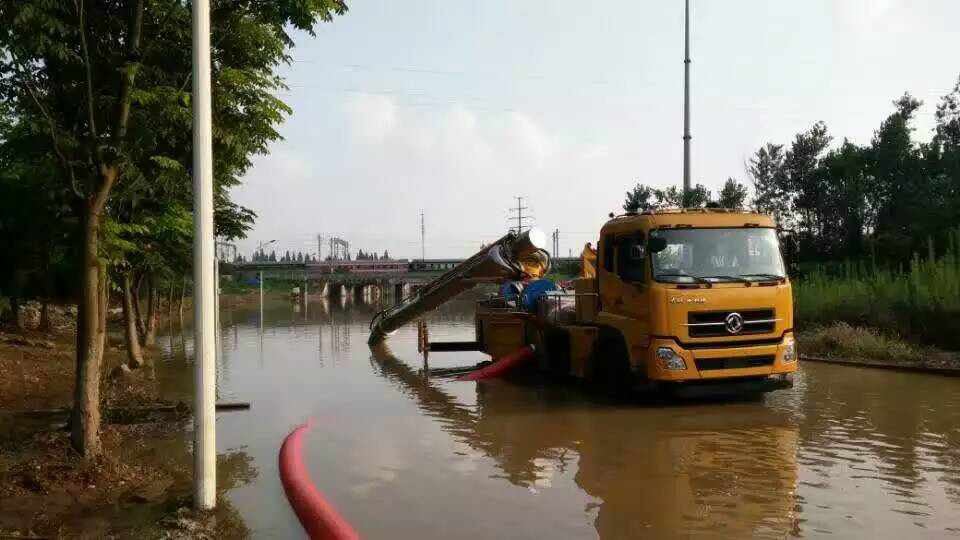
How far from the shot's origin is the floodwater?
612 cm

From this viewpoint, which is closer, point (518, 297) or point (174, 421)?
point (174, 421)

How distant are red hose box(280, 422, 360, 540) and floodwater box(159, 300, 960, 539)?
13 cm

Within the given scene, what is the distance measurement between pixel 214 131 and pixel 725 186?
30.4m

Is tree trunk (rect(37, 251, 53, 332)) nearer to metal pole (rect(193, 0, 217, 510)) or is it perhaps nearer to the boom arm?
the boom arm

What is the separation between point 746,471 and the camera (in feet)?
25.1

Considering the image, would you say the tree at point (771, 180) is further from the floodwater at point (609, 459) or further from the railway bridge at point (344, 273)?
the railway bridge at point (344, 273)

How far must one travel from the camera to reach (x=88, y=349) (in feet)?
24.8

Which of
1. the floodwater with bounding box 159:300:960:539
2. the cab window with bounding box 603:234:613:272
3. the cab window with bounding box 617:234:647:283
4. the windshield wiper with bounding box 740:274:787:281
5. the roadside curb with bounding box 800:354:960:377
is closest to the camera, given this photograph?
the floodwater with bounding box 159:300:960:539

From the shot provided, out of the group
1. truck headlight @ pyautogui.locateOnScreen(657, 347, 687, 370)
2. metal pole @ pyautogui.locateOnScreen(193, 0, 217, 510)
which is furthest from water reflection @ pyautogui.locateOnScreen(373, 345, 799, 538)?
metal pole @ pyautogui.locateOnScreen(193, 0, 217, 510)

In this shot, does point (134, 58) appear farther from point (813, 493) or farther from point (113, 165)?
point (813, 493)

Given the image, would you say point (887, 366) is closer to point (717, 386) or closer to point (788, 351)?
point (788, 351)

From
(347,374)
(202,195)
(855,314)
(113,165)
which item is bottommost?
(347,374)

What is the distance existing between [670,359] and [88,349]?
24.1 ft

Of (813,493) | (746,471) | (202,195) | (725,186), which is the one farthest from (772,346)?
(725,186)
